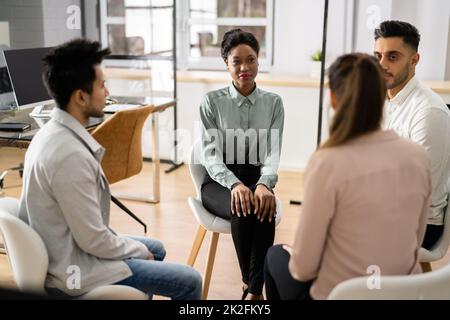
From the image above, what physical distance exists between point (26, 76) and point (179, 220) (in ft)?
3.95

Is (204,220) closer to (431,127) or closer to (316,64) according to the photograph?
(431,127)

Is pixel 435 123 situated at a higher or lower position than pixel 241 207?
higher

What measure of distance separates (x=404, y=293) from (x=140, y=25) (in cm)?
383

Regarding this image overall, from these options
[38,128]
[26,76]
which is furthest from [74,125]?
[26,76]

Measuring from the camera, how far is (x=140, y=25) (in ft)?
15.0

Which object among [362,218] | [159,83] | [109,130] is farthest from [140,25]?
[362,218]

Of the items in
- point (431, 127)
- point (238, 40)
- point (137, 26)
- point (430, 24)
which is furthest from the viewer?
point (137, 26)

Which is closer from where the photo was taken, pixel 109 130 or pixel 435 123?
pixel 435 123

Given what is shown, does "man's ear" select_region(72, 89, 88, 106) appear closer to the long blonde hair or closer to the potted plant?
the long blonde hair

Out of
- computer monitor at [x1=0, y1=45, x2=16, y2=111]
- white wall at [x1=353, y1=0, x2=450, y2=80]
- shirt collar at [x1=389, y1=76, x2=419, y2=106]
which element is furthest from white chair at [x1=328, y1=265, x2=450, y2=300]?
white wall at [x1=353, y1=0, x2=450, y2=80]

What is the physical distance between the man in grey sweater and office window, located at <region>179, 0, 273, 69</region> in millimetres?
3061

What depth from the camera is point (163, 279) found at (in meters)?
1.53
